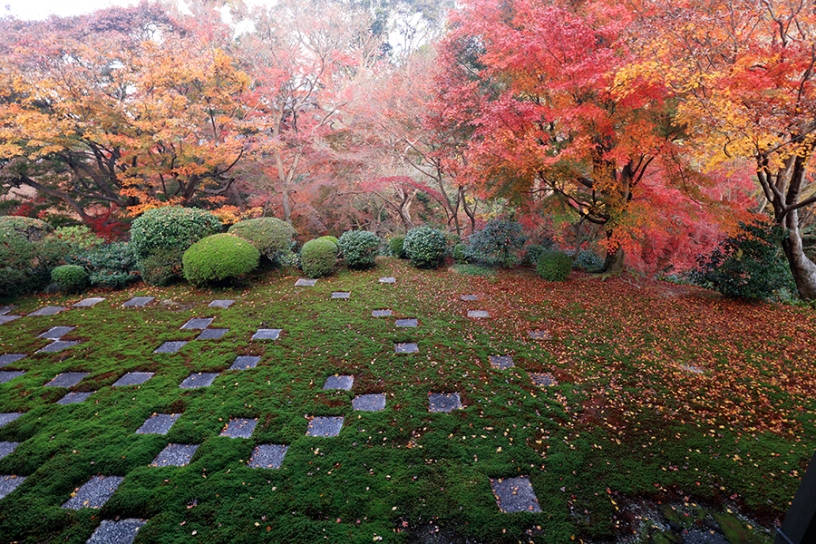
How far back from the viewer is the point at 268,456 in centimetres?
294

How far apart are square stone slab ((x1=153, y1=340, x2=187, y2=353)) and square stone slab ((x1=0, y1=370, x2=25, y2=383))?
49.4 inches

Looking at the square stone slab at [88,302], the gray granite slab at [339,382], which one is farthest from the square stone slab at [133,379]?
the square stone slab at [88,302]

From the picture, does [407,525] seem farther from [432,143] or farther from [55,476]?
[432,143]

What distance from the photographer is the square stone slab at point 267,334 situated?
16.4ft

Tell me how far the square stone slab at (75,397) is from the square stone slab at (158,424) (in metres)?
0.88

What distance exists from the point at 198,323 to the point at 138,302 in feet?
5.33

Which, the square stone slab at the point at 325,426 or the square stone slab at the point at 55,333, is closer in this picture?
the square stone slab at the point at 325,426

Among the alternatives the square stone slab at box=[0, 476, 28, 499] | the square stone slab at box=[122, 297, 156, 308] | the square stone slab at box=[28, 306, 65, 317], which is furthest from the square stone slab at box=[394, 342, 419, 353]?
the square stone slab at box=[28, 306, 65, 317]

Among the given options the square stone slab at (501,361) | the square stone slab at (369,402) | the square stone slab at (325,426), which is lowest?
the square stone slab at (325,426)

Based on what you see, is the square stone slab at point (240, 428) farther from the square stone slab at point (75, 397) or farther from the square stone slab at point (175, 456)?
the square stone slab at point (75, 397)

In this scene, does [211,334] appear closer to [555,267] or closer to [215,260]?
[215,260]

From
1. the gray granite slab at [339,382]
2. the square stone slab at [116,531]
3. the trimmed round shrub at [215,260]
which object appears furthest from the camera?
the trimmed round shrub at [215,260]

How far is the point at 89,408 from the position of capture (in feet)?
11.4

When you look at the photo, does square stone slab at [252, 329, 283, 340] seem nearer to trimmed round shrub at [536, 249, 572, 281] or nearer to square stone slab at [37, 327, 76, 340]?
square stone slab at [37, 327, 76, 340]
